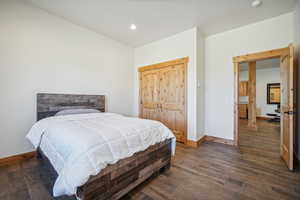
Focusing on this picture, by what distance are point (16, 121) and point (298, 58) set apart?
5079 mm

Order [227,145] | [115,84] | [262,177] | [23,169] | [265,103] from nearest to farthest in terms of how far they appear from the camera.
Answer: [262,177] → [23,169] → [227,145] → [115,84] → [265,103]

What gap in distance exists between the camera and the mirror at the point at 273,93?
6355 millimetres

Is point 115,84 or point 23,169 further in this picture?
point 115,84

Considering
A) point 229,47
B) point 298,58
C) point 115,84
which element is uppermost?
point 229,47

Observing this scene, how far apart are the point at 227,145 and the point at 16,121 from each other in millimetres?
4374

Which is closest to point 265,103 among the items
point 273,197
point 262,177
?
point 262,177

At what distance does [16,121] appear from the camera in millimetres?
2248

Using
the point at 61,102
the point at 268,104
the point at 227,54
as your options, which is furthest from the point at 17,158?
the point at 268,104

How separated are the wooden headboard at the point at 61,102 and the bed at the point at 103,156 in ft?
1.98

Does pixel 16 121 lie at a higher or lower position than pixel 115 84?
lower

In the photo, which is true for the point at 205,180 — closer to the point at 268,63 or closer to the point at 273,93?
the point at 268,63

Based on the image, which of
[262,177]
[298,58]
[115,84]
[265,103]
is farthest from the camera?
[265,103]

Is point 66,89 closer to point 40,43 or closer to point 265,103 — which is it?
point 40,43

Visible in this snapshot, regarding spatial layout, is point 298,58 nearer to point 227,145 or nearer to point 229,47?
point 229,47
